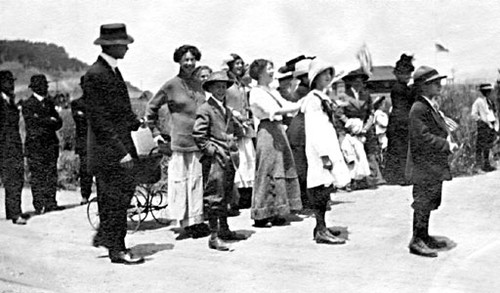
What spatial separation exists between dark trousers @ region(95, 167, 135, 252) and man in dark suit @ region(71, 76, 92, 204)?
0.16m

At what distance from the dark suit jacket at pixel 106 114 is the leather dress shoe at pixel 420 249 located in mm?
1515

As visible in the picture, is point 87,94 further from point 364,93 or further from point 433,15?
point 364,93

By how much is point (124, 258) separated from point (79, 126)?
111cm

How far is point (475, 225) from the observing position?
3.41 metres

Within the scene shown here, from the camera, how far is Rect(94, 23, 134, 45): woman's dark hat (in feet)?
11.3

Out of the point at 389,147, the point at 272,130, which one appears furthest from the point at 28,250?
the point at 389,147

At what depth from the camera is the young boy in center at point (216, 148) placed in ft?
13.1

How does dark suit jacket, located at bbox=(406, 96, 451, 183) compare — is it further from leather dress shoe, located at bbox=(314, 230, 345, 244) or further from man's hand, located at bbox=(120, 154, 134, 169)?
man's hand, located at bbox=(120, 154, 134, 169)

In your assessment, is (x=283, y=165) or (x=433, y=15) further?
(x=283, y=165)

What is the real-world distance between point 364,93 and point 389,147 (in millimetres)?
1013

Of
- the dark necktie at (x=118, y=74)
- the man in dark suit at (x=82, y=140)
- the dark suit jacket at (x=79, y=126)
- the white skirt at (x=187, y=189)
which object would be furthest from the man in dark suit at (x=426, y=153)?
the dark suit jacket at (x=79, y=126)

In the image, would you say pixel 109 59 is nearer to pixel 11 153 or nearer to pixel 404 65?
pixel 11 153

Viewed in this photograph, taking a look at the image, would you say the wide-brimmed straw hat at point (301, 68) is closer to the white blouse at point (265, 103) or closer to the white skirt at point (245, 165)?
the white blouse at point (265, 103)

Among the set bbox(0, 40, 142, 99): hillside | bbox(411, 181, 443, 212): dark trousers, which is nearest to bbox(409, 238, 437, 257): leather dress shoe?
bbox(411, 181, 443, 212): dark trousers
